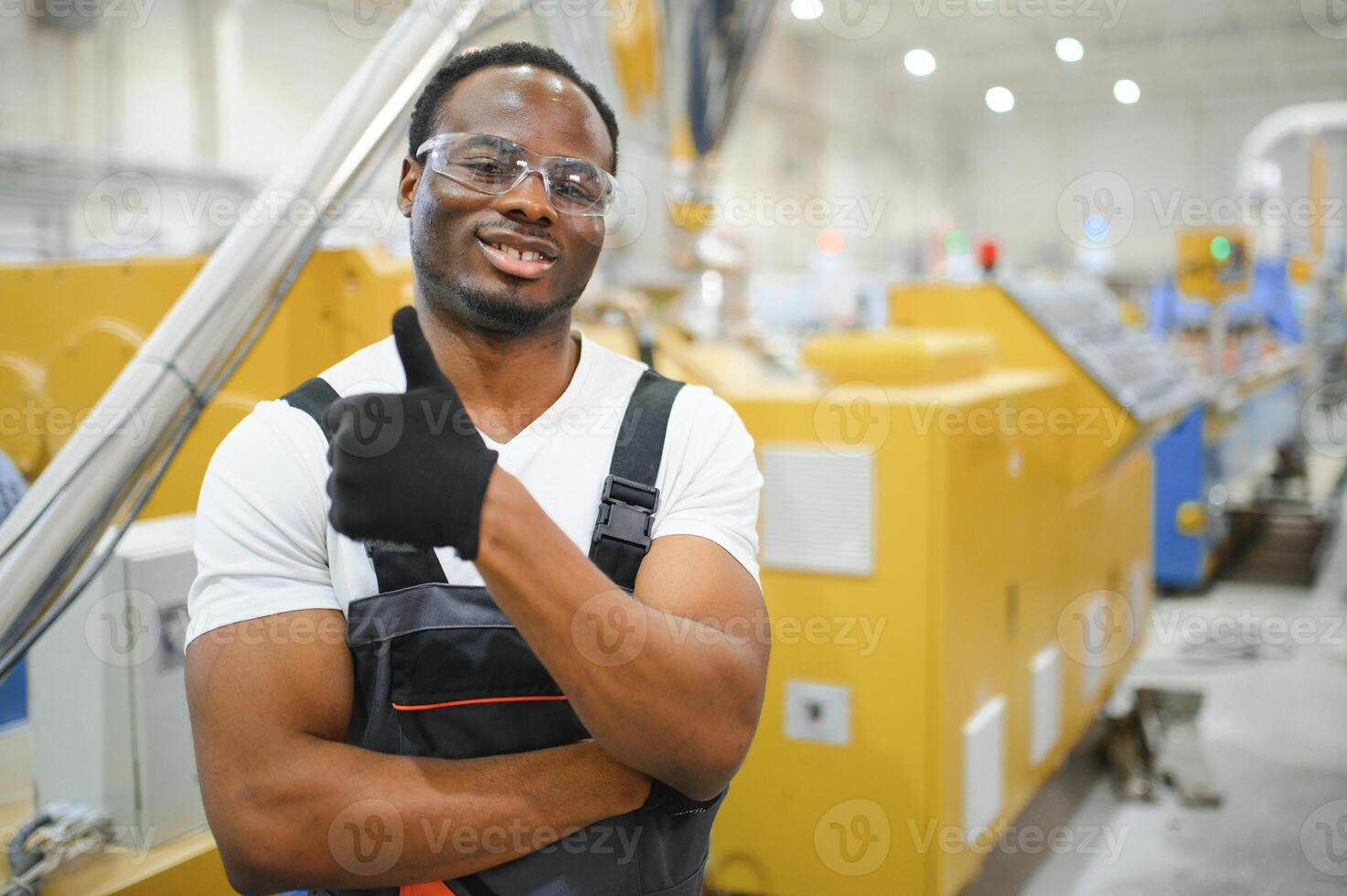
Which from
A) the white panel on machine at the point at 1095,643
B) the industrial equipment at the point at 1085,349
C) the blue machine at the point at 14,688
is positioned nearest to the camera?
the blue machine at the point at 14,688

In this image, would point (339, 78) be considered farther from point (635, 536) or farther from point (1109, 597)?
point (635, 536)

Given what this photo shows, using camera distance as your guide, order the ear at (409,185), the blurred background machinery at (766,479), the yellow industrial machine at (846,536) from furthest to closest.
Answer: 1. the yellow industrial machine at (846,536)
2. the blurred background machinery at (766,479)
3. the ear at (409,185)

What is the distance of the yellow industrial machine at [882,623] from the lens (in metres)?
2.09

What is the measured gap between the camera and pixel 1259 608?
502 cm

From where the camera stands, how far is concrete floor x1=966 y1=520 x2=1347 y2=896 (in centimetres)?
260

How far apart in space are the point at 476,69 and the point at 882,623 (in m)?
1.42

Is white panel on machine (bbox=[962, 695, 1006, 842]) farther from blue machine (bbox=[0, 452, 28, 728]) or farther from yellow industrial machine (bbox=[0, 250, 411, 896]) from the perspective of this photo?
blue machine (bbox=[0, 452, 28, 728])

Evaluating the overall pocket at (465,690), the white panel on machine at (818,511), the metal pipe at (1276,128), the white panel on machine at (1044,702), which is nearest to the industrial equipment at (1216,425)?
the metal pipe at (1276,128)

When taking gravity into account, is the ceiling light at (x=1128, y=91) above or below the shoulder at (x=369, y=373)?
above

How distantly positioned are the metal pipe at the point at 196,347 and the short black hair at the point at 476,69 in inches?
11.0

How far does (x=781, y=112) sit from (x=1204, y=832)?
11522 millimetres

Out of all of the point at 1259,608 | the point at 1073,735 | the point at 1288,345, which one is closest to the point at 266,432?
the point at 1073,735

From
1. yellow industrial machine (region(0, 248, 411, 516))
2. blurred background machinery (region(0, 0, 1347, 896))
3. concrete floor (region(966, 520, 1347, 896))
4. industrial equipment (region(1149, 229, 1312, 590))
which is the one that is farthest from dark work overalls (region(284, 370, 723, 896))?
industrial equipment (region(1149, 229, 1312, 590))

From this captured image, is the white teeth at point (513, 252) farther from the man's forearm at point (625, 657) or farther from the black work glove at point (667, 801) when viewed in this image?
the black work glove at point (667, 801)
